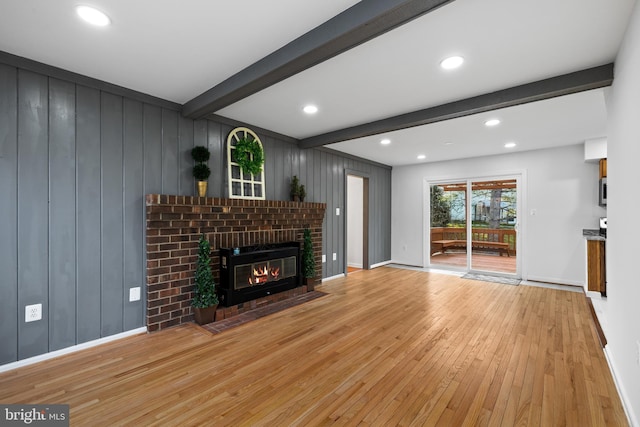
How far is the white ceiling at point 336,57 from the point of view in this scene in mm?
1716

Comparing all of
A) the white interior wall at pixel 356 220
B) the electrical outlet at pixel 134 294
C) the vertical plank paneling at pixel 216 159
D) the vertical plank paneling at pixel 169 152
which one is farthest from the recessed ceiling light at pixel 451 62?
the white interior wall at pixel 356 220

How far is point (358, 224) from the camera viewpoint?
645 centimetres

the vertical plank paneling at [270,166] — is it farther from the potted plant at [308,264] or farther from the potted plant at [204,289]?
the potted plant at [204,289]

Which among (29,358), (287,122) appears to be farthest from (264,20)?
(29,358)

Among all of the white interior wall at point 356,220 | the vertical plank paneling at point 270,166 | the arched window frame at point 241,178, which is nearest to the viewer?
the arched window frame at point 241,178

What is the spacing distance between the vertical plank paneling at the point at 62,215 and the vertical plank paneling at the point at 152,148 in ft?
1.84

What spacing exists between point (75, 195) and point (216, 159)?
1.41 meters

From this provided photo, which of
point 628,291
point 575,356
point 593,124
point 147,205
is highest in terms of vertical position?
point 593,124

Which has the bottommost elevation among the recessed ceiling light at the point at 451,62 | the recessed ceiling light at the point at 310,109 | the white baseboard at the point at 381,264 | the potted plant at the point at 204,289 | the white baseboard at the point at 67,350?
the white baseboard at the point at 67,350

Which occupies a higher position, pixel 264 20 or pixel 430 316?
pixel 264 20

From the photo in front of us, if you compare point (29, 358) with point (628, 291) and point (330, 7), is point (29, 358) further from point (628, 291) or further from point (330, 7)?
point (628, 291)

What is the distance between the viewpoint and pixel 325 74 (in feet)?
8.20

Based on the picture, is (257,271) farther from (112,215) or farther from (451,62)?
(451,62)

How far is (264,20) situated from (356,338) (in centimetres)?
268
